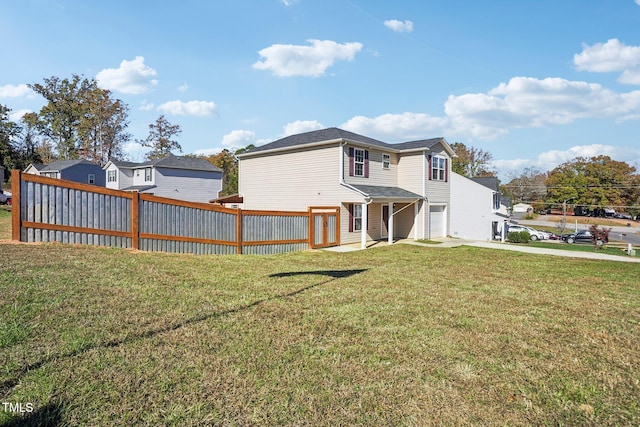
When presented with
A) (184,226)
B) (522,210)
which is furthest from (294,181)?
(522,210)

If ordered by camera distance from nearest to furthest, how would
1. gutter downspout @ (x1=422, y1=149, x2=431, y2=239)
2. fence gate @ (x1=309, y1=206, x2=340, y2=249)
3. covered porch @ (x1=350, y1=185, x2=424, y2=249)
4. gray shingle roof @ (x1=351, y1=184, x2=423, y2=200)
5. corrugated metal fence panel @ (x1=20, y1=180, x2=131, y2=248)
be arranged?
corrugated metal fence panel @ (x1=20, y1=180, x2=131, y2=248), fence gate @ (x1=309, y1=206, x2=340, y2=249), gray shingle roof @ (x1=351, y1=184, x2=423, y2=200), covered porch @ (x1=350, y1=185, x2=424, y2=249), gutter downspout @ (x1=422, y1=149, x2=431, y2=239)

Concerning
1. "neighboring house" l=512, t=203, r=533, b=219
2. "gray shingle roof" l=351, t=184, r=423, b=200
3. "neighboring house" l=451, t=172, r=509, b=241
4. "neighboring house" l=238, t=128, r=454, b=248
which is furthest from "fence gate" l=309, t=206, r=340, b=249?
"neighboring house" l=512, t=203, r=533, b=219

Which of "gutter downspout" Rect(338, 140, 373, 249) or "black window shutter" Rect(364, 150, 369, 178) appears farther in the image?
"black window shutter" Rect(364, 150, 369, 178)

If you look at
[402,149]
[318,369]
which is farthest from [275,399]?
[402,149]

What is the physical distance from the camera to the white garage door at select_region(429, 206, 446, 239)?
2162 cm

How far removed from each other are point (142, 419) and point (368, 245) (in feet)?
50.1

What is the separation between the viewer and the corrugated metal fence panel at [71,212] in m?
8.18

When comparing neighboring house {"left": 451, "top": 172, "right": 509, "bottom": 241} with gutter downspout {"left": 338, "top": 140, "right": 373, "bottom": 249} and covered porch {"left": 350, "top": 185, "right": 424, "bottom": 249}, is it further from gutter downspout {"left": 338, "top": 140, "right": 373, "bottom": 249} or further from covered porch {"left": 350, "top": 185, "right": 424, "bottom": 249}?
gutter downspout {"left": 338, "top": 140, "right": 373, "bottom": 249}

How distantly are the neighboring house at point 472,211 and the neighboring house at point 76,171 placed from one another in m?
40.1

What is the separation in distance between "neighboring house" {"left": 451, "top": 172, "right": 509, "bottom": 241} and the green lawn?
72.0 ft

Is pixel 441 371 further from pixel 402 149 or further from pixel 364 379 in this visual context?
pixel 402 149

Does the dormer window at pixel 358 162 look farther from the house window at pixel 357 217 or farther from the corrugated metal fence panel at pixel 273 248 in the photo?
the corrugated metal fence panel at pixel 273 248

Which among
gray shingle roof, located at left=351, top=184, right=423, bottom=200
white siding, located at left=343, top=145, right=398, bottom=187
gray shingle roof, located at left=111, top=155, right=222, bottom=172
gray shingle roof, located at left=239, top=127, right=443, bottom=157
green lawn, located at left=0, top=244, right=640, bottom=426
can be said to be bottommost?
green lawn, located at left=0, top=244, right=640, bottom=426

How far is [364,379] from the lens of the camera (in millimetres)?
3236
